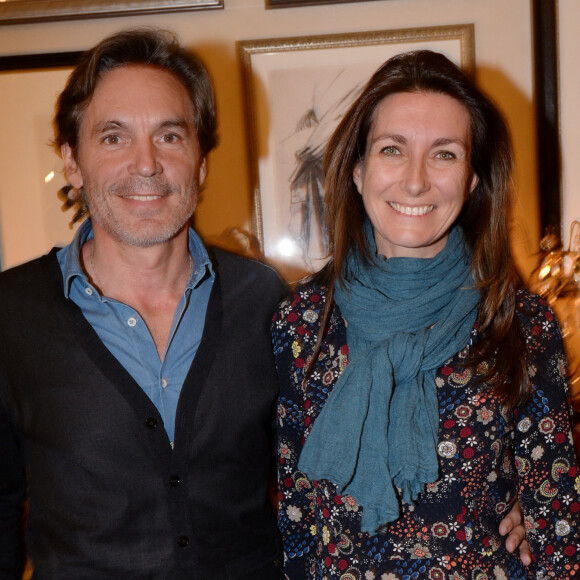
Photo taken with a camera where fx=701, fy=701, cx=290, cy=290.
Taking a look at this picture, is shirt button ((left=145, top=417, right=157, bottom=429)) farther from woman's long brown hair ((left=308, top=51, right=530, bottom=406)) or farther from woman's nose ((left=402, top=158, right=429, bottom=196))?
woman's nose ((left=402, top=158, right=429, bottom=196))

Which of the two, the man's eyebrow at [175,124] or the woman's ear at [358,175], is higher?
the man's eyebrow at [175,124]

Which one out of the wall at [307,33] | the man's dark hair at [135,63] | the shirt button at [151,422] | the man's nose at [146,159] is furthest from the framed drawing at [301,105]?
the shirt button at [151,422]

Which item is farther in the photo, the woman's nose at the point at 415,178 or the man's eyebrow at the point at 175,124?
the man's eyebrow at the point at 175,124

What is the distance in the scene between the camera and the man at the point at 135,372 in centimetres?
140

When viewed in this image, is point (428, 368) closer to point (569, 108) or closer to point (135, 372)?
point (135, 372)

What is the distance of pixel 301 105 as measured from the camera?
7.06ft

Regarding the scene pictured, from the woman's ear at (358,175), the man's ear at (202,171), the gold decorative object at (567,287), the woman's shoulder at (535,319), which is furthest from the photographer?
the gold decorative object at (567,287)

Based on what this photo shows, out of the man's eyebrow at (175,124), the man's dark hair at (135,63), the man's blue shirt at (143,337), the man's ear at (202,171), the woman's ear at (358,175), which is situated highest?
the man's dark hair at (135,63)

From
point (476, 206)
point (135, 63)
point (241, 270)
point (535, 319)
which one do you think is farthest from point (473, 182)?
point (135, 63)

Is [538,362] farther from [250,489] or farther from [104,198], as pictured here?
[104,198]

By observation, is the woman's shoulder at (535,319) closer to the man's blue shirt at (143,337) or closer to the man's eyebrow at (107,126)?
the man's blue shirt at (143,337)

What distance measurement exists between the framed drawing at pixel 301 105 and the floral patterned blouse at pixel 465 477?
26.2 inches

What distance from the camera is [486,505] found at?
1359 mm

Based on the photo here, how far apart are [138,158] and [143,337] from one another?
38 centimetres
